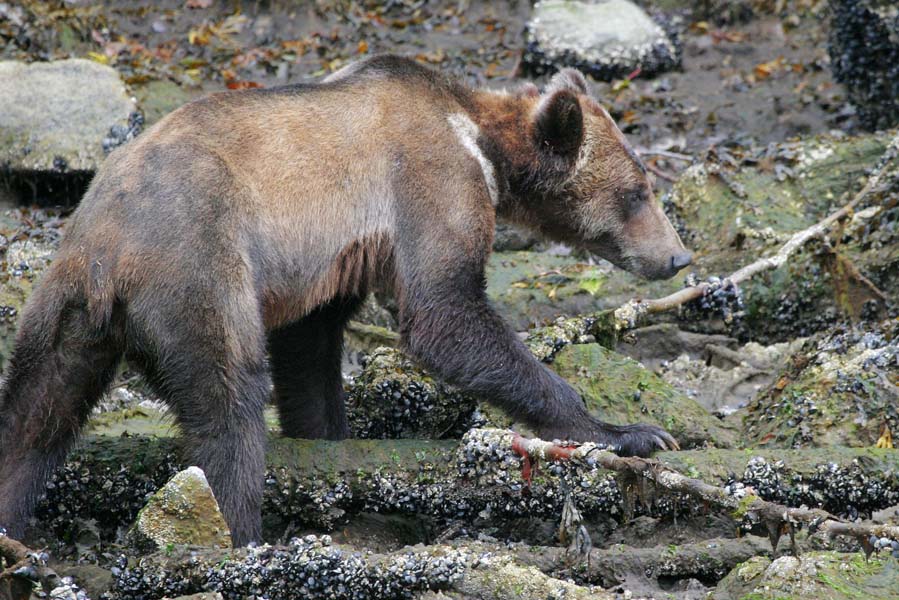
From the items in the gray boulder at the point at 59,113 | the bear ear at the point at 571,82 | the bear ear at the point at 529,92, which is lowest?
the gray boulder at the point at 59,113

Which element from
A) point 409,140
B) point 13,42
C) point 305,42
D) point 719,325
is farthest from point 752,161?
point 13,42

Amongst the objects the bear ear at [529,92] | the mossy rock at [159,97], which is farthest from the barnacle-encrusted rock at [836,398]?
the mossy rock at [159,97]

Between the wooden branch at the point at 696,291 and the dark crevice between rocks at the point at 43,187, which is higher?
the wooden branch at the point at 696,291

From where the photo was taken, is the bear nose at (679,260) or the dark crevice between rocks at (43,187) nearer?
the bear nose at (679,260)

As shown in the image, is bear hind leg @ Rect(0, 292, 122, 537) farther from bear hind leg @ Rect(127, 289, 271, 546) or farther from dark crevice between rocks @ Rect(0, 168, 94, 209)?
dark crevice between rocks @ Rect(0, 168, 94, 209)

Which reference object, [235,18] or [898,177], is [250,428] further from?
[235,18]

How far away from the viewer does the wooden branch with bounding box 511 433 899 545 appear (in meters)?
4.18

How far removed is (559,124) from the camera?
6.38 meters

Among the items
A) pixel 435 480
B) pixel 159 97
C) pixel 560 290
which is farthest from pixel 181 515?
pixel 159 97

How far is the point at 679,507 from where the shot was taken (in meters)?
5.55

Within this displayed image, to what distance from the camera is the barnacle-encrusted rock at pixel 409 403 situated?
21.1 feet

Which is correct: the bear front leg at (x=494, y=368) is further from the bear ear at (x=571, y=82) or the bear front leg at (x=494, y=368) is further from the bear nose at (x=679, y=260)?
the bear ear at (x=571, y=82)

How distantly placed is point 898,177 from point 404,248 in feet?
13.6

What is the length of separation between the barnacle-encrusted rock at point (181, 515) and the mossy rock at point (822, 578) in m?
2.20
